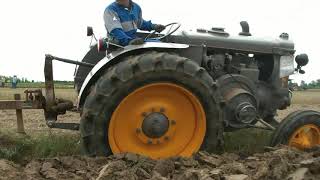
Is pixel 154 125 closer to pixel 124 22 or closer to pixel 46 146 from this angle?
pixel 124 22

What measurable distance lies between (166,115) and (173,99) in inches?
7.6

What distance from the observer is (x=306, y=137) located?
5855mm

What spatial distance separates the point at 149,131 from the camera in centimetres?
511

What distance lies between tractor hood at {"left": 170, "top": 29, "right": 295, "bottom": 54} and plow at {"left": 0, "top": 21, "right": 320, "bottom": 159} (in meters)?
0.01

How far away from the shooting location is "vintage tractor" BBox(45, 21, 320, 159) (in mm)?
4945

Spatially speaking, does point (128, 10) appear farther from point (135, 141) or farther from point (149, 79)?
point (135, 141)

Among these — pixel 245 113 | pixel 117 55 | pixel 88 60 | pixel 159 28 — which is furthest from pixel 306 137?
pixel 88 60

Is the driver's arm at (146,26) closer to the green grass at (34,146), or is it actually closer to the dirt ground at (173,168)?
the green grass at (34,146)

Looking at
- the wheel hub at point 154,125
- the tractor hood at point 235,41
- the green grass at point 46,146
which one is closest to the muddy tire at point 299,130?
the green grass at point 46,146

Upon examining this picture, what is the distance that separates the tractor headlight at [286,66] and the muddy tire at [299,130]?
966 millimetres

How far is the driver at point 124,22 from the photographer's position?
567 cm

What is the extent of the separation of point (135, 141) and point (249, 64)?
217 cm

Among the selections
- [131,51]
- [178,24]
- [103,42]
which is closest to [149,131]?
[131,51]

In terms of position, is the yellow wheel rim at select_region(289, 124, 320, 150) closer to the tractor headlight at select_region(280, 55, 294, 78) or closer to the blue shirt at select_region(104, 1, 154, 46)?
the tractor headlight at select_region(280, 55, 294, 78)
